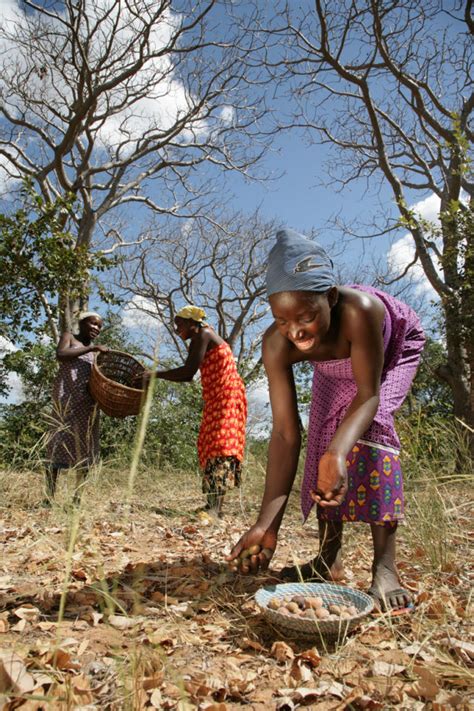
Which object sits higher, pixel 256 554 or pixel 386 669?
pixel 256 554

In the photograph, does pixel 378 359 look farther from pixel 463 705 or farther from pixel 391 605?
pixel 463 705

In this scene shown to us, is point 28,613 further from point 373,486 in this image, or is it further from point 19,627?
point 373,486

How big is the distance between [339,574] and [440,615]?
2.05ft

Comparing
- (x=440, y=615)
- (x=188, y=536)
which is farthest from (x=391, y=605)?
(x=188, y=536)

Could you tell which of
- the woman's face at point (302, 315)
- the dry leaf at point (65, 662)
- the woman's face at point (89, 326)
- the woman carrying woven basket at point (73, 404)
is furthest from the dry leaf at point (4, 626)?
the woman's face at point (89, 326)

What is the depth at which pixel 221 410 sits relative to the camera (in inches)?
172

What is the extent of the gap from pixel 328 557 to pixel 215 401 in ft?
6.91

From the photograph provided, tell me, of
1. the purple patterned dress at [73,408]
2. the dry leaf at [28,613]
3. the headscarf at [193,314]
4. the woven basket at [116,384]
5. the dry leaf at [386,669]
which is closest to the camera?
the dry leaf at [386,669]

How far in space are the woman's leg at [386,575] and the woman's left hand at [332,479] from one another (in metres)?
0.48

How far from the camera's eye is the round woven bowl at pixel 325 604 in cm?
176

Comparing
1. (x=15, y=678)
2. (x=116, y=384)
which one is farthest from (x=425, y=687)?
(x=116, y=384)

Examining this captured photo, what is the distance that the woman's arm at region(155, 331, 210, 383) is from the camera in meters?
4.29

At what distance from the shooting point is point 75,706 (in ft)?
4.68

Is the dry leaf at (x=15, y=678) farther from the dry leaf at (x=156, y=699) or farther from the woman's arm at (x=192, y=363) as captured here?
the woman's arm at (x=192, y=363)
